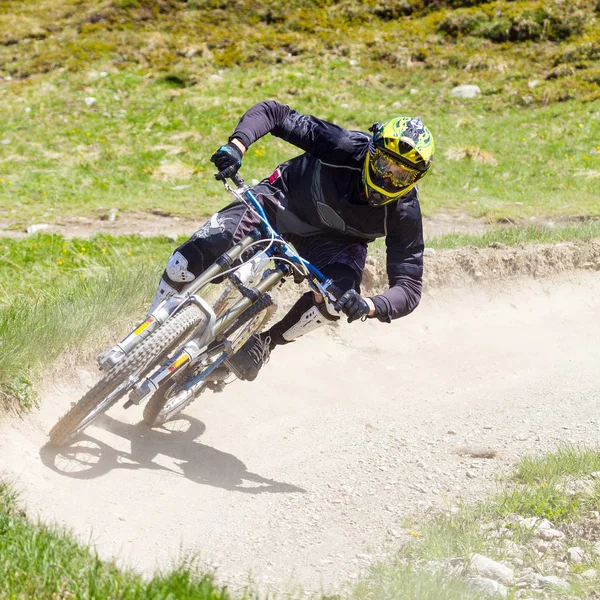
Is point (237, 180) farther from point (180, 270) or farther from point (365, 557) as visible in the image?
point (365, 557)

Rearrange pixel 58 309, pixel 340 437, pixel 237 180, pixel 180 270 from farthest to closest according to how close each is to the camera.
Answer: pixel 58 309, pixel 340 437, pixel 180 270, pixel 237 180

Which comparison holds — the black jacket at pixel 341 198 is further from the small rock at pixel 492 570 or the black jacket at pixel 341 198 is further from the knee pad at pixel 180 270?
the small rock at pixel 492 570

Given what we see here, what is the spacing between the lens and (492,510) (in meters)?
4.45

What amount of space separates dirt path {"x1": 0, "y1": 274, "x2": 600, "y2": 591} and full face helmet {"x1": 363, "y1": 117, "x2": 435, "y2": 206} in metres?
1.97

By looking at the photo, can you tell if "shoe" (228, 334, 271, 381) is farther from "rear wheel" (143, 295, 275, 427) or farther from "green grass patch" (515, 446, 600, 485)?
"green grass patch" (515, 446, 600, 485)

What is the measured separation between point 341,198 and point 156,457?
2.24 meters

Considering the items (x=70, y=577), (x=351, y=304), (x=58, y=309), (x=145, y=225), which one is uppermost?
(x=351, y=304)

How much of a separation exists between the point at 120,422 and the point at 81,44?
69.8 ft

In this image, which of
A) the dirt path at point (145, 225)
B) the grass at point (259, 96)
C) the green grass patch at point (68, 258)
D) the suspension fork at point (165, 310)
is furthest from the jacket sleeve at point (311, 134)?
the grass at point (259, 96)

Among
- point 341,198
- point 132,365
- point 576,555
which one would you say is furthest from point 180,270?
point 576,555

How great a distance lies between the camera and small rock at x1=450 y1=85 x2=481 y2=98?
2055 centimetres

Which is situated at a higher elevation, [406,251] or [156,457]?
[406,251]

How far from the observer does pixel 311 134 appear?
5.42 m

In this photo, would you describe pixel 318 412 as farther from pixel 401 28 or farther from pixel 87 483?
pixel 401 28
